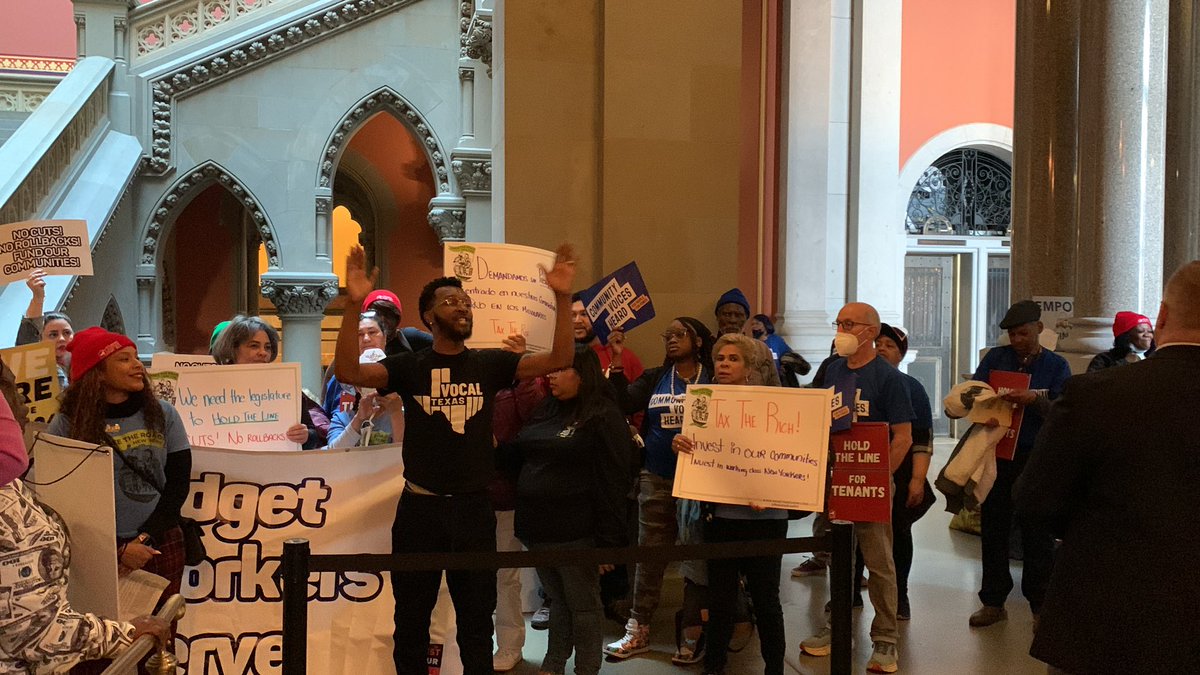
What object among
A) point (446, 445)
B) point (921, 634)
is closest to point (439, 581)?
point (446, 445)

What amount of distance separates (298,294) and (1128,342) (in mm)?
12703

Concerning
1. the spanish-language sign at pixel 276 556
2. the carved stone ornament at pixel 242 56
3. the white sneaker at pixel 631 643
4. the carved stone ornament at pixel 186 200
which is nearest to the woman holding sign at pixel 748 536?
the white sneaker at pixel 631 643

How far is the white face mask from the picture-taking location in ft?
17.8

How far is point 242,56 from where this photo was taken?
16.3 m

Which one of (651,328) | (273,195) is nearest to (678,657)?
(651,328)

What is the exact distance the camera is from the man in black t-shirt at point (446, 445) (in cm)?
439

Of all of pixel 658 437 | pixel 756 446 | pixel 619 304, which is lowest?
pixel 658 437

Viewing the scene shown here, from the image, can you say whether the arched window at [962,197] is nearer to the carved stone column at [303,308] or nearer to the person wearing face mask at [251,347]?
the carved stone column at [303,308]

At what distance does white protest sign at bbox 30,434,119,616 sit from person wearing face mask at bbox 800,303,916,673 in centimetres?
354

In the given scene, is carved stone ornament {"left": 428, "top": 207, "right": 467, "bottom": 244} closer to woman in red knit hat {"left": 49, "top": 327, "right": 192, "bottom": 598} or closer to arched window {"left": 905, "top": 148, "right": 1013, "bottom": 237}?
arched window {"left": 905, "top": 148, "right": 1013, "bottom": 237}

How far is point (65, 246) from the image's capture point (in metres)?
6.58

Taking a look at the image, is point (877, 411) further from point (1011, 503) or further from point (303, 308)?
point (303, 308)

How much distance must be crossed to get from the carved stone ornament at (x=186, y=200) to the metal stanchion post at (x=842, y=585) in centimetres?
1440

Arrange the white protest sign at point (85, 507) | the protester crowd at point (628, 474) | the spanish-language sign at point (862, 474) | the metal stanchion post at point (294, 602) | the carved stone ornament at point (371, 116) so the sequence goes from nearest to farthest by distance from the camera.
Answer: the protester crowd at point (628, 474)
the white protest sign at point (85, 507)
the metal stanchion post at point (294, 602)
the spanish-language sign at point (862, 474)
the carved stone ornament at point (371, 116)
